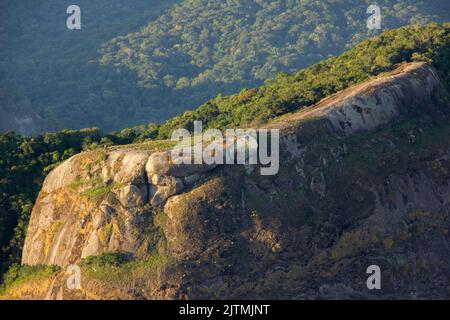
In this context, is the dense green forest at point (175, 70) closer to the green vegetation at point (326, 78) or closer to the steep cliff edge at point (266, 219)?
the green vegetation at point (326, 78)

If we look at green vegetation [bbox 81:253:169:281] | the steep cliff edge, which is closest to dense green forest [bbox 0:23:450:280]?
the steep cliff edge

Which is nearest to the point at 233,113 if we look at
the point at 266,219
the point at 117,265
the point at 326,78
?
the point at 326,78

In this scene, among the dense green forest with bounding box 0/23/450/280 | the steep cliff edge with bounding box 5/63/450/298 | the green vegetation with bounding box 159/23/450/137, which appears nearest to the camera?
the steep cliff edge with bounding box 5/63/450/298

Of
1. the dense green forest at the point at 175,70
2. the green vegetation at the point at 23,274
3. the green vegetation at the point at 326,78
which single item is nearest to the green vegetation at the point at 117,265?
the green vegetation at the point at 23,274

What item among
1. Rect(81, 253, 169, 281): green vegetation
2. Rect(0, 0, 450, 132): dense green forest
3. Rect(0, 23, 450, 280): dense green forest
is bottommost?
Rect(81, 253, 169, 281): green vegetation

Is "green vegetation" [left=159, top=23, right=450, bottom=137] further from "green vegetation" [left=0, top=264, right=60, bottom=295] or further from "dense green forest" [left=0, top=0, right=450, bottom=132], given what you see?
"dense green forest" [left=0, top=0, right=450, bottom=132]

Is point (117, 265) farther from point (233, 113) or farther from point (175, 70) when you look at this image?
point (175, 70)

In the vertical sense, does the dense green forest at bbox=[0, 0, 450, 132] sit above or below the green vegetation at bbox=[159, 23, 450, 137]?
above
